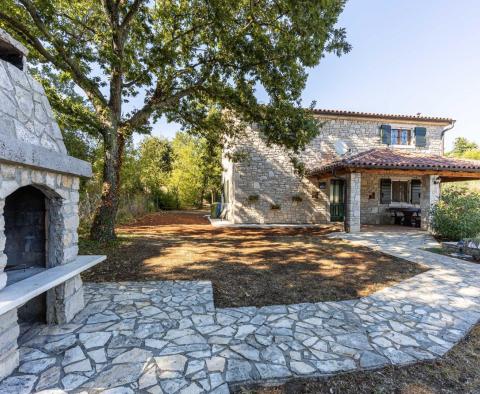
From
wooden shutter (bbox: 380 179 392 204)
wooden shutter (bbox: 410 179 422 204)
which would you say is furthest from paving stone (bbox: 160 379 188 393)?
wooden shutter (bbox: 410 179 422 204)

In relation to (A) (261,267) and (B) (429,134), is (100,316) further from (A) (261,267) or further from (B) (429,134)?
(B) (429,134)

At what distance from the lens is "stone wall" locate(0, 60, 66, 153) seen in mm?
2320

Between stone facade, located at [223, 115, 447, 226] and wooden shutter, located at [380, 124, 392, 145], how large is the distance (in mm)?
208

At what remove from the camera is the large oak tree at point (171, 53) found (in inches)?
233

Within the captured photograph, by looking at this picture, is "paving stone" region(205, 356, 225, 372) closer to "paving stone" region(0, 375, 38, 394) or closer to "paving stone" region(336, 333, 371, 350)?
"paving stone" region(336, 333, 371, 350)

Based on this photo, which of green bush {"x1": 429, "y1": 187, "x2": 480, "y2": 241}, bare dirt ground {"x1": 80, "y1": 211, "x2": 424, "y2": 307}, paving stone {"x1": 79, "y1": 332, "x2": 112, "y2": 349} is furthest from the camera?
green bush {"x1": 429, "y1": 187, "x2": 480, "y2": 241}

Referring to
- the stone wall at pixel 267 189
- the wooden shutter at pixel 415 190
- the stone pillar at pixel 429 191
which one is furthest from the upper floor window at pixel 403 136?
the stone wall at pixel 267 189

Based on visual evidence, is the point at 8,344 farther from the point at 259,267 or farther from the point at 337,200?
the point at 337,200

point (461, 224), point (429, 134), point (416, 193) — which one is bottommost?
point (461, 224)

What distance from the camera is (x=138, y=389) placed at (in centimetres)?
191

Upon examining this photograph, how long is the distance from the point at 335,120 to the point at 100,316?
1340 centimetres

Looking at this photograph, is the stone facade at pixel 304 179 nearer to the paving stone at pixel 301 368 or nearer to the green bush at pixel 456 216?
the green bush at pixel 456 216

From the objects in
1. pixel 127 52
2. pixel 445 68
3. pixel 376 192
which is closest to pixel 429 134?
pixel 376 192

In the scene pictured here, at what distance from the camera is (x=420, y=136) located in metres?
13.2
